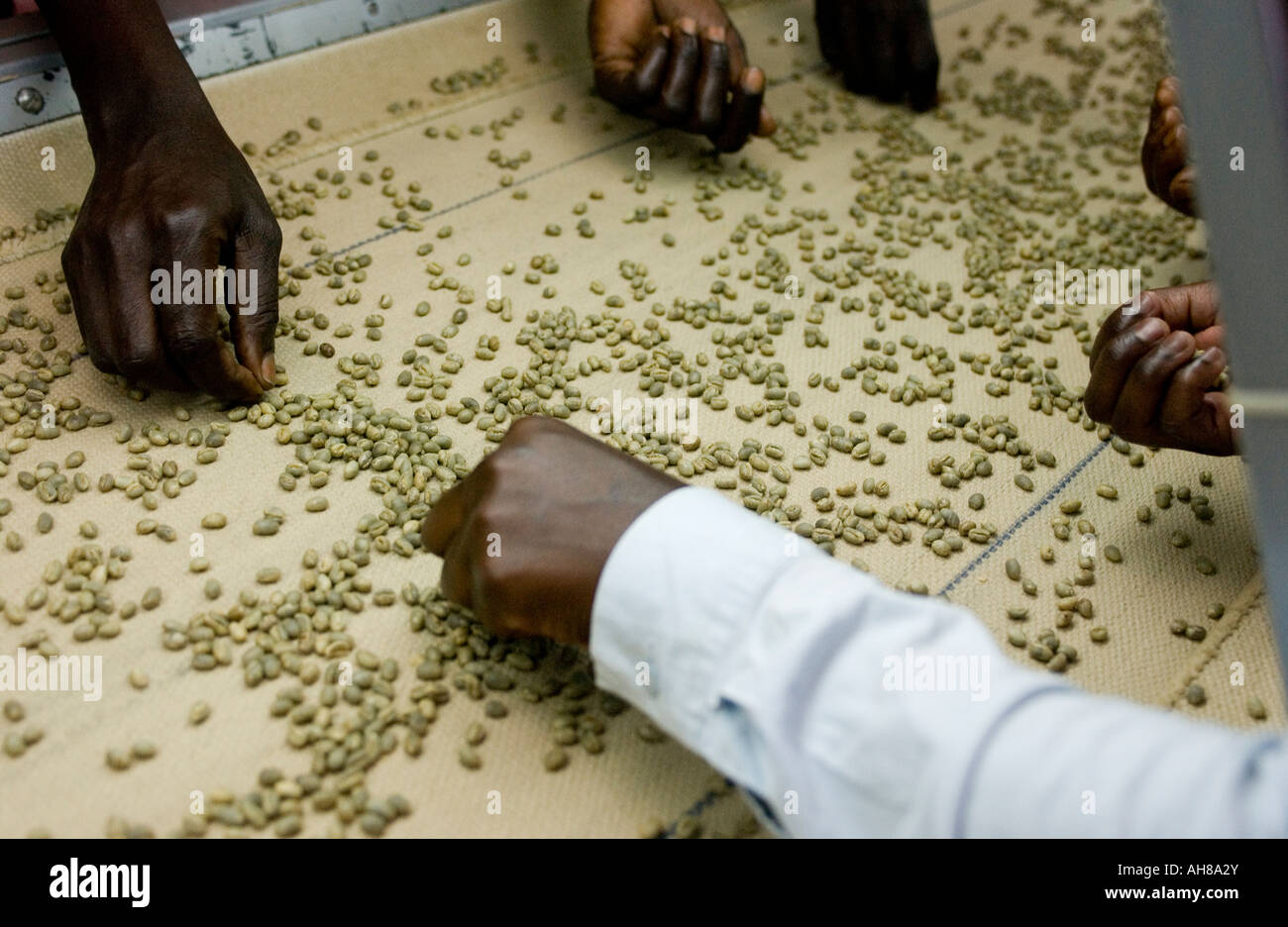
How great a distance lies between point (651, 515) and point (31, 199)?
4.53 ft

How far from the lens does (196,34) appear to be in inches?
76.6

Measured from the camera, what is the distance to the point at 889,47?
248cm

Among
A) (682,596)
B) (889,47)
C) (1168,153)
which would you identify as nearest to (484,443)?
(682,596)

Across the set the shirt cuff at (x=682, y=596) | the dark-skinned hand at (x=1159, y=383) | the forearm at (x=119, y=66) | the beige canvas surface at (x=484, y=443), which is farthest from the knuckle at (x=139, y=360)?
the dark-skinned hand at (x=1159, y=383)

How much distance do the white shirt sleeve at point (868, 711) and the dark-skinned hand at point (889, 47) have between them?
5.85ft

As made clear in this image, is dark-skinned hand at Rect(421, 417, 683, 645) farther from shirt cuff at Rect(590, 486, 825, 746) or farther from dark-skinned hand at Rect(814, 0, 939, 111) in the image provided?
dark-skinned hand at Rect(814, 0, 939, 111)

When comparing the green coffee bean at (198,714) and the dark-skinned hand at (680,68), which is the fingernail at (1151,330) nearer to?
the dark-skinned hand at (680,68)

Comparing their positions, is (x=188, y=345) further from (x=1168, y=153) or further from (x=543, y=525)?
(x=1168, y=153)

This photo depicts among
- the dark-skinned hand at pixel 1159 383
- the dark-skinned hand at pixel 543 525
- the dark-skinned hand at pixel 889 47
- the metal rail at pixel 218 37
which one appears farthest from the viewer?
the dark-skinned hand at pixel 889 47

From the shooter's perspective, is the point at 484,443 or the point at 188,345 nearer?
the point at 188,345

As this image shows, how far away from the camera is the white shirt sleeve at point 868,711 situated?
81 centimetres

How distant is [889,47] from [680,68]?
0.63 meters

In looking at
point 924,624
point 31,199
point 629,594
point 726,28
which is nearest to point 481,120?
point 726,28

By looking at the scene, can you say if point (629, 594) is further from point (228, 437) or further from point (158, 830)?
point (228, 437)
